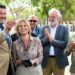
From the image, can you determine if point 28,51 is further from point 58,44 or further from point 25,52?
point 58,44

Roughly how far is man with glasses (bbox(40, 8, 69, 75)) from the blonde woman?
1.02m

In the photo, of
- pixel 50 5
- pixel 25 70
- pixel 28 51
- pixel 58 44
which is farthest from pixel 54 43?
pixel 50 5

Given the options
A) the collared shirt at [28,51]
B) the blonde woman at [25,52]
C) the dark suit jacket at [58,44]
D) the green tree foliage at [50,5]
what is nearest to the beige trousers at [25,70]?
the blonde woman at [25,52]

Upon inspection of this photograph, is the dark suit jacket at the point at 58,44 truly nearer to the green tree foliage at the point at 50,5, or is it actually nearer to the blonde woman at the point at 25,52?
the blonde woman at the point at 25,52

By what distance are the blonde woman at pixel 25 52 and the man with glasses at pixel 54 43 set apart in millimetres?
1016

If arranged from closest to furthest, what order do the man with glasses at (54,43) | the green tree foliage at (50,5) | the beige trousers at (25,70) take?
1. the beige trousers at (25,70)
2. the man with glasses at (54,43)
3. the green tree foliage at (50,5)

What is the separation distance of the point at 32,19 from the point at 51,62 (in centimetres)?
110

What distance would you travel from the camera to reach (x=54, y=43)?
6.89 m

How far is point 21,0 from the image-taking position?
114ft

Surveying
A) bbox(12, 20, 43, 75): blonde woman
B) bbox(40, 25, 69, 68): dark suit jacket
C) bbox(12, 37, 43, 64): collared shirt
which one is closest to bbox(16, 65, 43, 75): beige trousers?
bbox(12, 20, 43, 75): blonde woman

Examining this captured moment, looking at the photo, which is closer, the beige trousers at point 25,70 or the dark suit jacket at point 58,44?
the beige trousers at point 25,70

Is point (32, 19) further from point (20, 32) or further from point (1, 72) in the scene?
point (1, 72)

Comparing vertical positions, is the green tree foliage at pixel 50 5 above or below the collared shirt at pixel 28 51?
below

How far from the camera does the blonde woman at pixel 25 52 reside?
5.76 m
